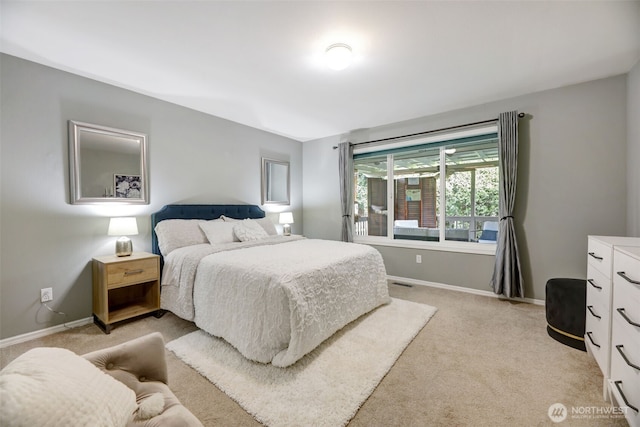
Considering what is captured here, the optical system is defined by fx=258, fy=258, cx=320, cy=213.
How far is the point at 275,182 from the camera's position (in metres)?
4.65

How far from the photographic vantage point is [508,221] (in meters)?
3.06

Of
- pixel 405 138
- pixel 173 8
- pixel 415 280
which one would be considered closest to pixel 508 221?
pixel 415 280

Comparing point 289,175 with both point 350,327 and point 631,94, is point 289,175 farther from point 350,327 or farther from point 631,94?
point 631,94

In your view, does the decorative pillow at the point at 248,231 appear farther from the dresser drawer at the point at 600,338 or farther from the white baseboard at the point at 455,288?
the dresser drawer at the point at 600,338

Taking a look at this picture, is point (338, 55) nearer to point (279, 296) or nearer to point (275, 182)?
point (279, 296)

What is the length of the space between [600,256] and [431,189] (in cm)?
239

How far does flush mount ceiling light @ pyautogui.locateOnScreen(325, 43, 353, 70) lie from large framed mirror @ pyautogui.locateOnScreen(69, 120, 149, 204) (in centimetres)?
230

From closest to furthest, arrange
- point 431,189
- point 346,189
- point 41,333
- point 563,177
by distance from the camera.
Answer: point 41,333, point 563,177, point 431,189, point 346,189

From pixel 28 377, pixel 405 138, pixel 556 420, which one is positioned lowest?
pixel 556 420

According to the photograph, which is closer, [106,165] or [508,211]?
[106,165]

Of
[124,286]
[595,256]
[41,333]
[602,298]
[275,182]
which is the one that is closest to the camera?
[602,298]

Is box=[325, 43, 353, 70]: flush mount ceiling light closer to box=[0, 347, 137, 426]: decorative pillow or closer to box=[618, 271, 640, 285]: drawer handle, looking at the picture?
box=[618, 271, 640, 285]: drawer handle

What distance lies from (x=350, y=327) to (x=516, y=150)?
9.05 ft

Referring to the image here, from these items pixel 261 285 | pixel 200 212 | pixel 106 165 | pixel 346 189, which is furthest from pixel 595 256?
pixel 106 165
